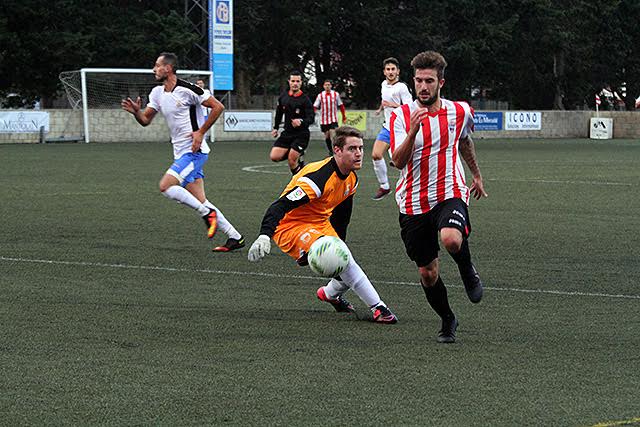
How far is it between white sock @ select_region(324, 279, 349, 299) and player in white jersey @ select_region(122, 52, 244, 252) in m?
4.45

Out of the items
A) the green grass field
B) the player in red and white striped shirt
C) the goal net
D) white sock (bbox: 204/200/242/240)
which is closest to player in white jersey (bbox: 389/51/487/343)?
the green grass field

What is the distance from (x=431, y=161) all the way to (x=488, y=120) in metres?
48.6

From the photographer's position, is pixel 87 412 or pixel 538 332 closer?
pixel 87 412

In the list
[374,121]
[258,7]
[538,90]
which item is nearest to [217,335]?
[374,121]

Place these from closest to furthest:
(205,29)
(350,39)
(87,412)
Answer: (87,412) → (205,29) → (350,39)

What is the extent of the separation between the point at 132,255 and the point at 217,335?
423cm

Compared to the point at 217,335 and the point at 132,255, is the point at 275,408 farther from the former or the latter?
the point at 132,255

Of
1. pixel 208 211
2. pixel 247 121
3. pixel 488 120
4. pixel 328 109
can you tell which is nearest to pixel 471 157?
pixel 208 211

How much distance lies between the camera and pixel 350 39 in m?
66.4

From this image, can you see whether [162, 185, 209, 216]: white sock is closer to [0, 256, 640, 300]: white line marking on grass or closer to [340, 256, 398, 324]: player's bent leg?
[0, 256, 640, 300]: white line marking on grass

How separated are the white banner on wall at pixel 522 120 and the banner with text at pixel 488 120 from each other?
454mm

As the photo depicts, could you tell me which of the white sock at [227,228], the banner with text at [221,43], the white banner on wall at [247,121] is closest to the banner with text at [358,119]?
the white banner on wall at [247,121]

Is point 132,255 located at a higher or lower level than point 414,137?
lower

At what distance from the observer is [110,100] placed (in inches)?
1777
